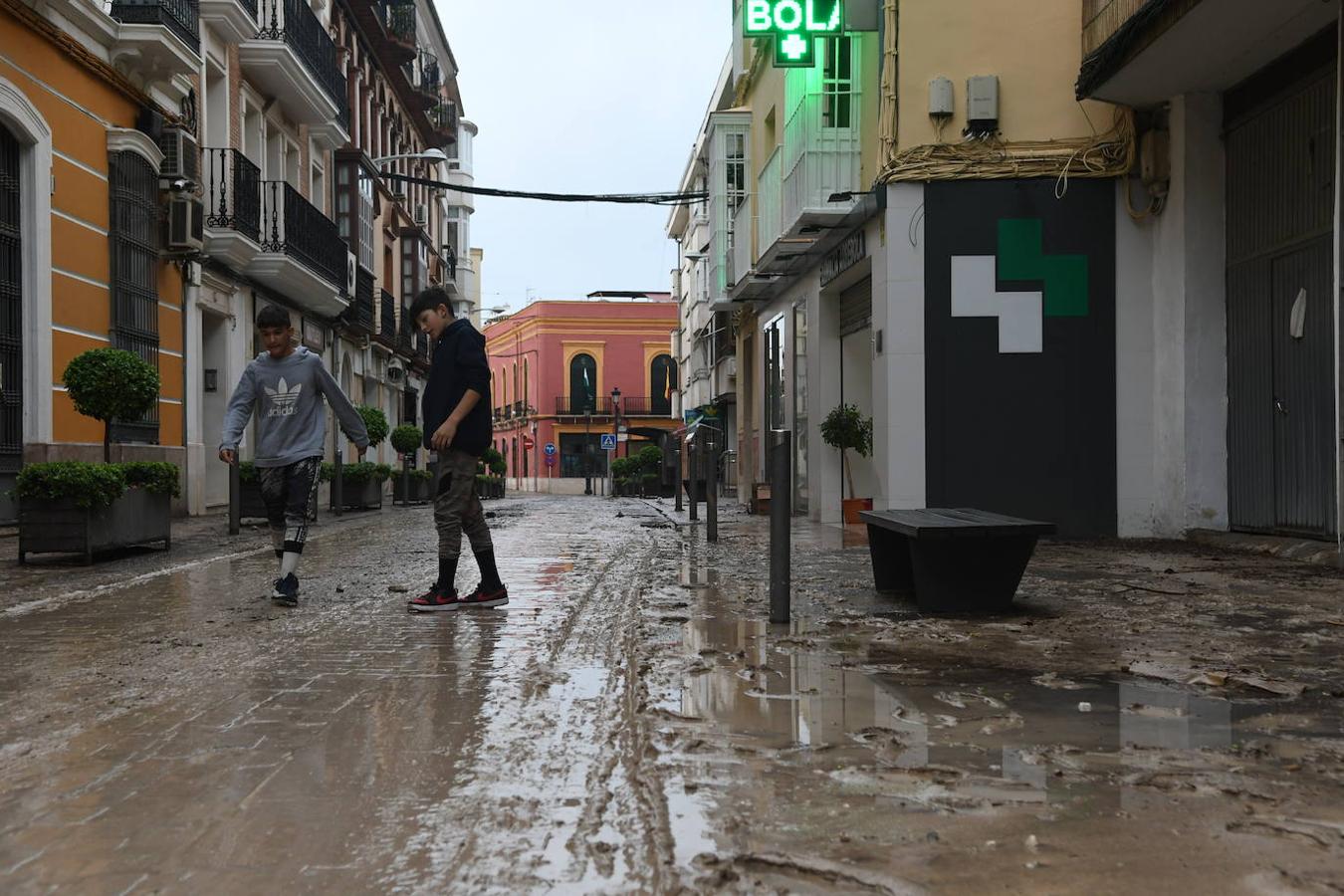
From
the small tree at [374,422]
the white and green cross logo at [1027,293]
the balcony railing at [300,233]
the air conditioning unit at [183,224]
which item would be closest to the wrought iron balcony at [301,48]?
the balcony railing at [300,233]

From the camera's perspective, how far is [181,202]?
17094 millimetres

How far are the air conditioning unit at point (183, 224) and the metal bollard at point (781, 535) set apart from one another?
13.4m

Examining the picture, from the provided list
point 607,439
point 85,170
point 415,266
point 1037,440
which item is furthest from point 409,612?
point 607,439

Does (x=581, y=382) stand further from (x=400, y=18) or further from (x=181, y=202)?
(x=181, y=202)

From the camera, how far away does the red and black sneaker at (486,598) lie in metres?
6.89

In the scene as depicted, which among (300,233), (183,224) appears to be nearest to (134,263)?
(183,224)

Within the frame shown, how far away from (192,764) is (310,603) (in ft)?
12.5

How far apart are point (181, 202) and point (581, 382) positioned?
168 ft

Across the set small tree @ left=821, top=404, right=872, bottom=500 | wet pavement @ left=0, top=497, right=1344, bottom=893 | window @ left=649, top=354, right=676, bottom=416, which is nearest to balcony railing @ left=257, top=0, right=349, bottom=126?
A: small tree @ left=821, top=404, right=872, bottom=500

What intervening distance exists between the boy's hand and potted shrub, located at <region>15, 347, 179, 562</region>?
13.7 ft

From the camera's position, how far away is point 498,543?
12641 millimetres

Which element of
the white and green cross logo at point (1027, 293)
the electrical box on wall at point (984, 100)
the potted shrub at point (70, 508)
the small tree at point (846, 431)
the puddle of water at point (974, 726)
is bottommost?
the puddle of water at point (974, 726)

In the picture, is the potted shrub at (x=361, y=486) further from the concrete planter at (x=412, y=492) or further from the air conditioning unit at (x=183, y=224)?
the air conditioning unit at (x=183, y=224)

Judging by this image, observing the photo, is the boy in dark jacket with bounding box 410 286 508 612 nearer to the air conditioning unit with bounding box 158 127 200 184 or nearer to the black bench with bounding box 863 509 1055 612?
the black bench with bounding box 863 509 1055 612
